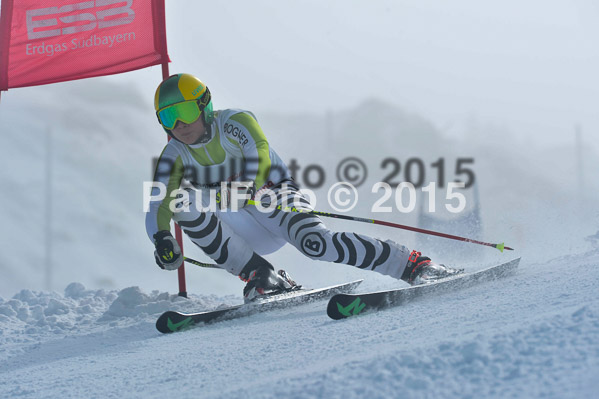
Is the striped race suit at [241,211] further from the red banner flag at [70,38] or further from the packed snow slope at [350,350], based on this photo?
the red banner flag at [70,38]

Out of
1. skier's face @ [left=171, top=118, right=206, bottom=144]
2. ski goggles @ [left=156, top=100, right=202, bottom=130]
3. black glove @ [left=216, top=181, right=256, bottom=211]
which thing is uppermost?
ski goggles @ [left=156, top=100, right=202, bottom=130]

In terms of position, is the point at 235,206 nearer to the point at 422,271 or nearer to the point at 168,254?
the point at 168,254

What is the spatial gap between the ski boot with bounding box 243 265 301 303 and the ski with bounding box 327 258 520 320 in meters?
0.94

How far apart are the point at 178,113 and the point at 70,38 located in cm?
252

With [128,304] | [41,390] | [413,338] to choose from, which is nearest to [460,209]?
[128,304]

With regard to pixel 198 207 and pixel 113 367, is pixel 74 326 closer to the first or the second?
pixel 198 207

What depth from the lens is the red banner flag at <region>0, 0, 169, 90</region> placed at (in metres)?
5.30

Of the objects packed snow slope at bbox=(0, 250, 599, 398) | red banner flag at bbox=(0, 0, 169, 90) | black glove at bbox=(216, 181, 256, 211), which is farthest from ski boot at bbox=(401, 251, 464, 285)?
red banner flag at bbox=(0, 0, 169, 90)

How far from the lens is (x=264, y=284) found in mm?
3719

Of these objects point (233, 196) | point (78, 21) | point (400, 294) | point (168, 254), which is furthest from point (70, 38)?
point (400, 294)

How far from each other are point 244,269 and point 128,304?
3.43 feet

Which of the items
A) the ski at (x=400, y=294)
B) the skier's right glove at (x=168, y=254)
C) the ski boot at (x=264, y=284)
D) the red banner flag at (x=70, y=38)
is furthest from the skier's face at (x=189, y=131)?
the red banner flag at (x=70, y=38)

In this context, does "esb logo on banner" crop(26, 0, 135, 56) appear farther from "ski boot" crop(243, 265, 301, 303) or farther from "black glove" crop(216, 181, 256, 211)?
"ski boot" crop(243, 265, 301, 303)

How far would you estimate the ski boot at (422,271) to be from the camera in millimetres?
3418
